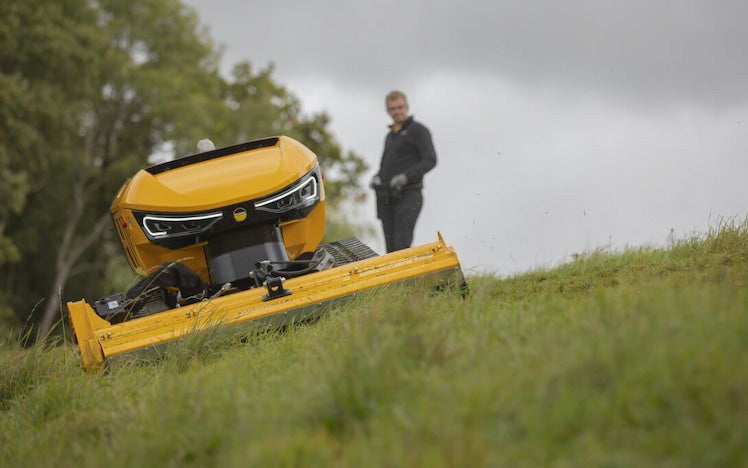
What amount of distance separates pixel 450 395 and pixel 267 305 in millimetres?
2716

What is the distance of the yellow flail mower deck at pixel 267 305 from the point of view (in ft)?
18.4

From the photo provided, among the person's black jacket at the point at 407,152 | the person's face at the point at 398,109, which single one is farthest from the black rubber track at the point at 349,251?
the person's face at the point at 398,109

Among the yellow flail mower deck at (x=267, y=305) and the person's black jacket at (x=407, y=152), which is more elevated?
the person's black jacket at (x=407, y=152)

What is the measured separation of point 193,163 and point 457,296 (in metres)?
2.14

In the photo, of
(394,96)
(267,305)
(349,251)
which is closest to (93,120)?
(394,96)

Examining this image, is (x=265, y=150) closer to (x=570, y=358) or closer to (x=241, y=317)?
(x=241, y=317)

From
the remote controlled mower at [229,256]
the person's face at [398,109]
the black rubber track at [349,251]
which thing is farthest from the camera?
the person's face at [398,109]

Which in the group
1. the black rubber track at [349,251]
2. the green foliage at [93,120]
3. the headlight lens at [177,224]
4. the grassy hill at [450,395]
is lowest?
the grassy hill at [450,395]

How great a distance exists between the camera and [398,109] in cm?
965

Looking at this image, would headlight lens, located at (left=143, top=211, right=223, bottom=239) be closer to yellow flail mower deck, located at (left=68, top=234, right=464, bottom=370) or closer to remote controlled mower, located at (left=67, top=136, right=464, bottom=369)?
remote controlled mower, located at (left=67, top=136, right=464, bottom=369)

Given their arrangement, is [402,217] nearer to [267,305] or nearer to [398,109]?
[398,109]

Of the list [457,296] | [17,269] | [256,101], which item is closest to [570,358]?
[457,296]

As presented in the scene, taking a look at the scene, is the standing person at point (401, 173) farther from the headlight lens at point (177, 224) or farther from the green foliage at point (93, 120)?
the green foliage at point (93, 120)

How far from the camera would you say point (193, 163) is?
22.5ft
